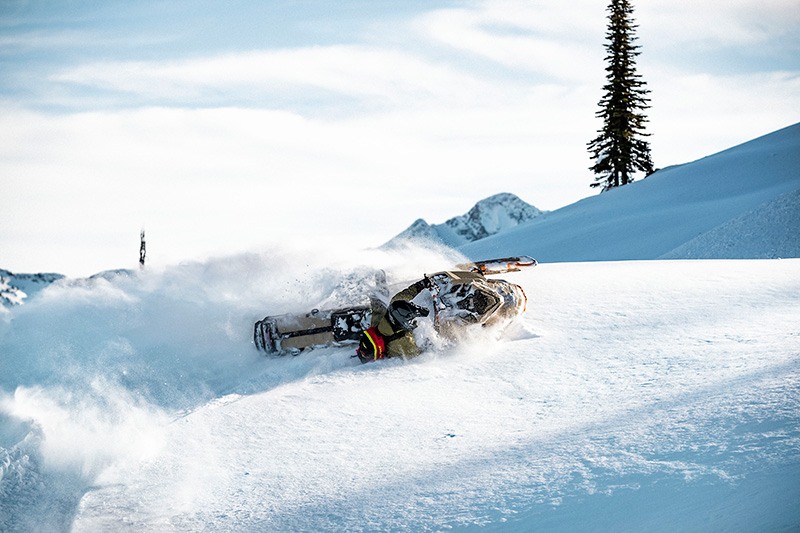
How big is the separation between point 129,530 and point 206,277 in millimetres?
5886

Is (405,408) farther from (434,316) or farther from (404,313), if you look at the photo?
(434,316)

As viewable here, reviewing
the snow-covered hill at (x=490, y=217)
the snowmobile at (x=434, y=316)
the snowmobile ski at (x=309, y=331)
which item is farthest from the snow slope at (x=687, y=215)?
the snow-covered hill at (x=490, y=217)

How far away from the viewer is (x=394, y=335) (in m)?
8.51

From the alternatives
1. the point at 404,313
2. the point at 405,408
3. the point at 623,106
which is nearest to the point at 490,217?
the point at 623,106

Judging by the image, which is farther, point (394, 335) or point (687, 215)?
point (687, 215)

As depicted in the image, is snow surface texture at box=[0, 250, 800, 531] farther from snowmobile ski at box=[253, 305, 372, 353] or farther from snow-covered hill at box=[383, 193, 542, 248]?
snow-covered hill at box=[383, 193, 542, 248]

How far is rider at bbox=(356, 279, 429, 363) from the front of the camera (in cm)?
847

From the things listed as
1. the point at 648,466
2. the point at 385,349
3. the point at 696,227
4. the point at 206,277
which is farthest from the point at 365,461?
the point at 696,227

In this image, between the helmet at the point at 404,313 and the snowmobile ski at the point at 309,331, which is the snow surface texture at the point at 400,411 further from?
the helmet at the point at 404,313

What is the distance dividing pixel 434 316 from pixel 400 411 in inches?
80.6

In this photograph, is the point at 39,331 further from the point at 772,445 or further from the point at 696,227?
the point at 696,227

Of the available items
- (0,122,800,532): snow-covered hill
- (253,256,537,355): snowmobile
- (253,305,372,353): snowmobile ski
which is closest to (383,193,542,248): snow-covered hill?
(0,122,800,532): snow-covered hill

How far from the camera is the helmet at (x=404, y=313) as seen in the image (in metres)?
8.46

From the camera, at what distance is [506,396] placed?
7.05 m
